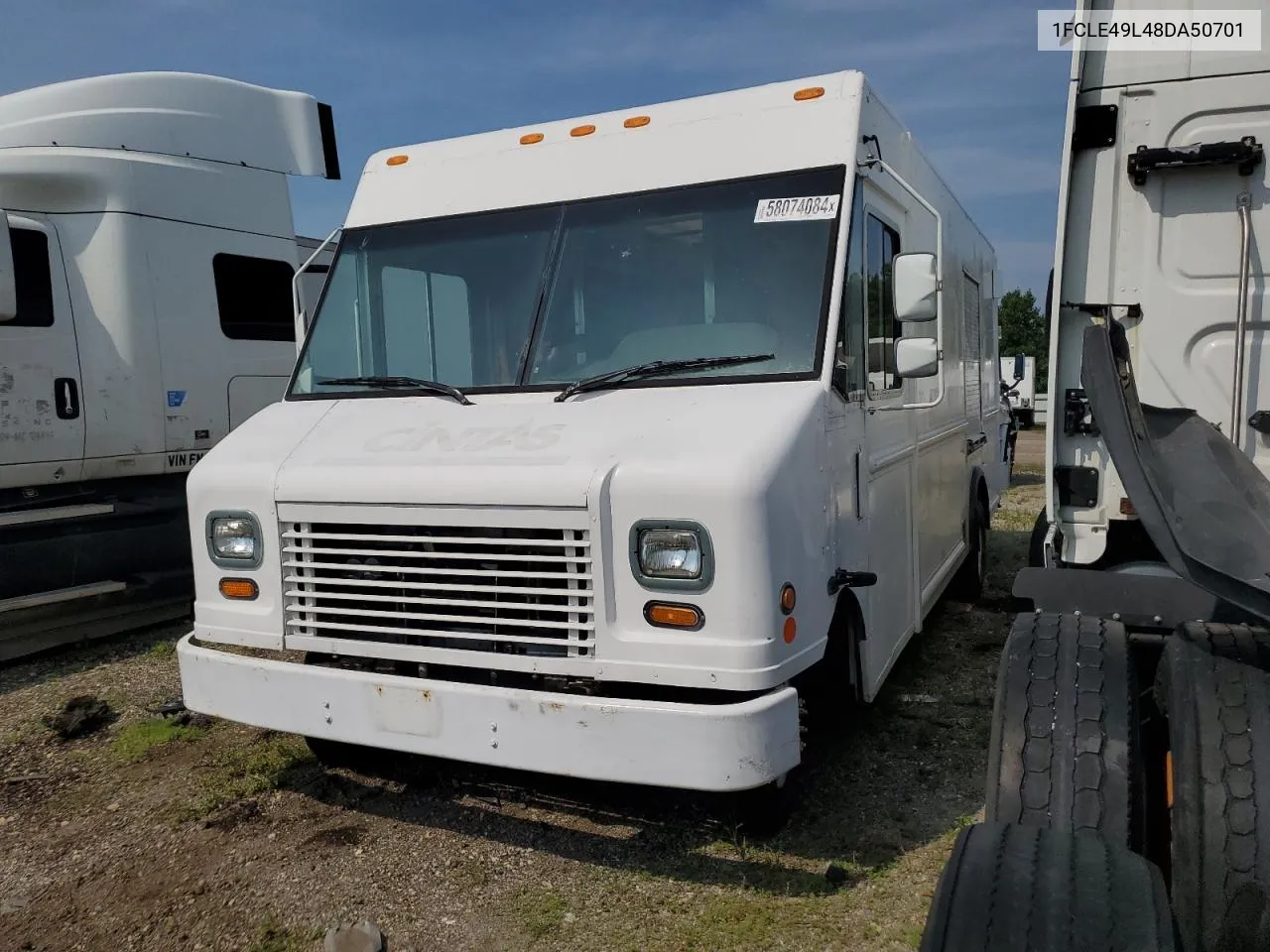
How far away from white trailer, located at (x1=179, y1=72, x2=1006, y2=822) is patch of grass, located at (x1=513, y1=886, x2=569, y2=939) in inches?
21.7

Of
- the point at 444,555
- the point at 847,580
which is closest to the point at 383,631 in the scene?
the point at 444,555

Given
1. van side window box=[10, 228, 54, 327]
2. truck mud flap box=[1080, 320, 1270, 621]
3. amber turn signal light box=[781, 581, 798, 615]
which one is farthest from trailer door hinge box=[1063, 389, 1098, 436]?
van side window box=[10, 228, 54, 327]

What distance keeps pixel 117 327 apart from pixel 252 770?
3.72 m

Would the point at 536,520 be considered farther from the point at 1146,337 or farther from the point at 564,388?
the point at 1146,337

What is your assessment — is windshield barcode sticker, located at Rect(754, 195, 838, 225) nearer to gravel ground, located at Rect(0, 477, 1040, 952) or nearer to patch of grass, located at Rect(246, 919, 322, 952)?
gravel ground, located at Rect(0, 477, 1040, 952)

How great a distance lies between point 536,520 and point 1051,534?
1.88 meters

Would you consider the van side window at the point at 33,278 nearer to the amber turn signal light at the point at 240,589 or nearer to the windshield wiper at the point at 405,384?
the windshield wiper at the point at 405,384

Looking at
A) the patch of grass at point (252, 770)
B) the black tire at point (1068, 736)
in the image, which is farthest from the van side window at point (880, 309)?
the patch of grass at point (252, 770)

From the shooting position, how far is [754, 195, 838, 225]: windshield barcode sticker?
13.1ft

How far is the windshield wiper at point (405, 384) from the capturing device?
14.0 feet

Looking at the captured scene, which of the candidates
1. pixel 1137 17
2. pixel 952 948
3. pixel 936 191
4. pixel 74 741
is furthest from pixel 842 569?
pixel 74 741

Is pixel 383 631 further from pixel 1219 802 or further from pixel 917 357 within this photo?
pixel 1219 802

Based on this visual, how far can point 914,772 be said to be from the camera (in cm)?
455

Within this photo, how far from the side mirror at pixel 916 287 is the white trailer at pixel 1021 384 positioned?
8333 millimetres
